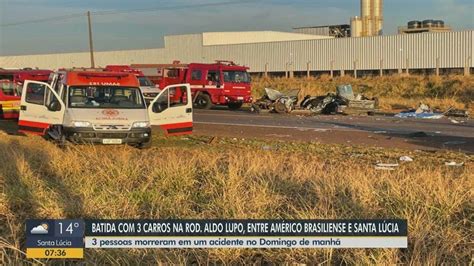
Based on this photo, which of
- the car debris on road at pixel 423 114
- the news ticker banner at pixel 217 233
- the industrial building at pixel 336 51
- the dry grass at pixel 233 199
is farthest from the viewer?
the industrial building at pixel 336 51

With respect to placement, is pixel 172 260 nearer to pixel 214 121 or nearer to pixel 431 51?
pixel 214 121

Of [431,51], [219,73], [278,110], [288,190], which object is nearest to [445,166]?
[288,190]

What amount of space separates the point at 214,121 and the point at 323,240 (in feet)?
64.5

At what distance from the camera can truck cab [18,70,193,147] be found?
1341cm

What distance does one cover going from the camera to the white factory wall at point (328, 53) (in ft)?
198

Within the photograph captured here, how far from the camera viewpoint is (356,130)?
19.1 meters

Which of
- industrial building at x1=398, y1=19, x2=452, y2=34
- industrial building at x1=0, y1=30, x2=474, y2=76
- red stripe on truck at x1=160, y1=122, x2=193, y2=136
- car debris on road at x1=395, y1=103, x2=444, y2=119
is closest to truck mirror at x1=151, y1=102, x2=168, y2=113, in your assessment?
red stripe on truck at x1=160, y1=122, x2=193, y2=136

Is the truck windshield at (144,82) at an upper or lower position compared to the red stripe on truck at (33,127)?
upper

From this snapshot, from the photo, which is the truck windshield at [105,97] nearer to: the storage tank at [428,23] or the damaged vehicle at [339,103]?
the damaged vehicle at [339,103]

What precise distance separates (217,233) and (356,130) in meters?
15.8

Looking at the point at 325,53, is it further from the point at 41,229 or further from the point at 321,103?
the point at 41,229

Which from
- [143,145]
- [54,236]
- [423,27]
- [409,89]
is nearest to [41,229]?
[54,236]

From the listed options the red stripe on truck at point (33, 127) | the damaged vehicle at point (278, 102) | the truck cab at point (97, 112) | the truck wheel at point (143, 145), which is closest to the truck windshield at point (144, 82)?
the damaged vehicle at point (278, 102)

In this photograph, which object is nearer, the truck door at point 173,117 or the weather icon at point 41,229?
the weather icon at point 41,229
